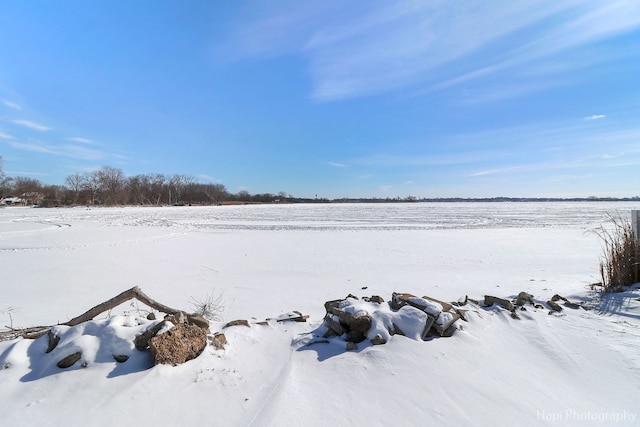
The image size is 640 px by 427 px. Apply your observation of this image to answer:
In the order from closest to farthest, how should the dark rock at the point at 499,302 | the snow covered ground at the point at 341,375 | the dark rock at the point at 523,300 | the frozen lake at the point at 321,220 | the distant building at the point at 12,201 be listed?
the snow covered ground at the point at 341,375 < the dark rock at the point at 499,302 < the dark rock at the point at 523,300 < the frozen lake at the point at 321,220 < the distant building at the point at 12,201

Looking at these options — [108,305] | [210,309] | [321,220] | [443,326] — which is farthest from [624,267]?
[321,220]

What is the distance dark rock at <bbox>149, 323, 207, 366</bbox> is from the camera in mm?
2936

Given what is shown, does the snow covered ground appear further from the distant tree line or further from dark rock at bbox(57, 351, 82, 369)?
the distant tree line

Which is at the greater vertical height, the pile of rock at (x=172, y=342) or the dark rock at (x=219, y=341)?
the pile of rock at (x=172, y=342)

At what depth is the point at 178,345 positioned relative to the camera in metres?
3.05

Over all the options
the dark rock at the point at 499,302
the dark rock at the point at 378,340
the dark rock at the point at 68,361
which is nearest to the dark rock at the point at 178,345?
the dark rock at the point at 68,361

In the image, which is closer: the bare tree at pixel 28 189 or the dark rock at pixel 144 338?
the dark rock at pixel 144 338

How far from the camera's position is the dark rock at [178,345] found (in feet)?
9.63

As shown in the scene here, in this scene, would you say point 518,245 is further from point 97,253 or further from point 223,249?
point 97,253

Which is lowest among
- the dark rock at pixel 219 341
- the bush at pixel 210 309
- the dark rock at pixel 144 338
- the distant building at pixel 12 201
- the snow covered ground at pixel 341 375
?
the bush at pixel 210 309

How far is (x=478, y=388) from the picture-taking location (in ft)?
9.00

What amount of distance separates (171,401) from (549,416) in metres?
2.90

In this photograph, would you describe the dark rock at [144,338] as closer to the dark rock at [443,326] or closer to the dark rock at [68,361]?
the dark rock at [68,361]

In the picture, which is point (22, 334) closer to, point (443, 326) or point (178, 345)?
point (178, 345)
